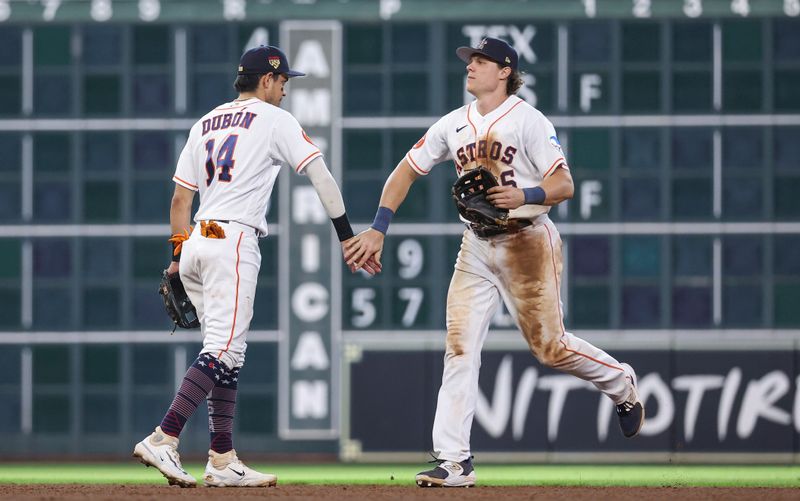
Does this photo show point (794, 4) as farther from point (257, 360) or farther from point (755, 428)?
point (257, 360)

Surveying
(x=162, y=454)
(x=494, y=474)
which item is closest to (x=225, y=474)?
(x=162, y=454)

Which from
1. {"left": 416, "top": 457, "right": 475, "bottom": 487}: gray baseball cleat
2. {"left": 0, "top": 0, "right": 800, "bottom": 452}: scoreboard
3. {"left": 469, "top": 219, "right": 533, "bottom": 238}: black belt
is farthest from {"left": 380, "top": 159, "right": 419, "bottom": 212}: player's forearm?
{"left": 0, "top": 0, "right": 800, "bottom": 452}: scoreboard

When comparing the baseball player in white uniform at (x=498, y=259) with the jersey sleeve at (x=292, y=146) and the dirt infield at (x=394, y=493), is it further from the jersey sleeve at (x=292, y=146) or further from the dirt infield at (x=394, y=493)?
the jersey sleeve at (x=292, y=146)

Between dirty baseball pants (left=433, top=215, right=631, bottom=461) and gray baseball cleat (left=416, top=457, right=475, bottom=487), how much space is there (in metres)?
0.04

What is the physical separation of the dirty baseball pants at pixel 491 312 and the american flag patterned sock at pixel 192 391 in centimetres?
105

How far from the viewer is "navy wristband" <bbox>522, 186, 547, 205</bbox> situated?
6.99 meters

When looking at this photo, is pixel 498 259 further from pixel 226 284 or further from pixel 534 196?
pixel 226 284

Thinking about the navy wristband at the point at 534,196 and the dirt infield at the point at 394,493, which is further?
the navy wristband at the point at 534,196

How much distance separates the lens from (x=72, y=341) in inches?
471

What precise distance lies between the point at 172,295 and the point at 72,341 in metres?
4.68

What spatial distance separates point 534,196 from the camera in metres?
6.99

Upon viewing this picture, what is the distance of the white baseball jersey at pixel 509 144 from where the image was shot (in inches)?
282

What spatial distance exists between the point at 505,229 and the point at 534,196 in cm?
26

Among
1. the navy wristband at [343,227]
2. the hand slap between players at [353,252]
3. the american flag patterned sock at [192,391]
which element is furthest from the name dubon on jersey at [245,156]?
the american flag patterned sock at [192,391]
